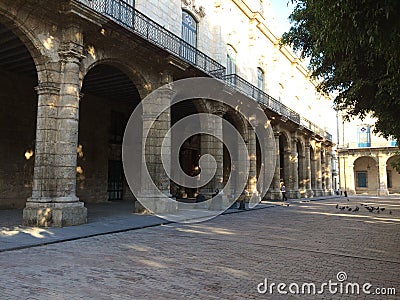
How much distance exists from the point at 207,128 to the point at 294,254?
10.3m

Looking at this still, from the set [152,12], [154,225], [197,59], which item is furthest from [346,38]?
[197,59]

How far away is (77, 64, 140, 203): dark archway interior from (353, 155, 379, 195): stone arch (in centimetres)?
3234

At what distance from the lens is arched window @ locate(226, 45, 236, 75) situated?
19516 millimetres

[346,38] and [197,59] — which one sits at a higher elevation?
[197,59]

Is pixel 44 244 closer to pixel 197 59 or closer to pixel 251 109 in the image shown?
pixel 197 59

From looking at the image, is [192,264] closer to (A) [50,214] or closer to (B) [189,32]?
(A) [50,214]

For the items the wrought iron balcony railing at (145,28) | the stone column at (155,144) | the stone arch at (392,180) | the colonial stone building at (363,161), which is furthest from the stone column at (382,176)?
the stone column at (155,144)

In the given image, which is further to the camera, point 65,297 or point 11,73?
point 11,73

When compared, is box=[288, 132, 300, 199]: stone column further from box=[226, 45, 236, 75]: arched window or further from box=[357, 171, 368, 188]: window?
box=[357, 171, 368, 188]: window

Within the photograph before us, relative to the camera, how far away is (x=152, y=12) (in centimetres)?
1362

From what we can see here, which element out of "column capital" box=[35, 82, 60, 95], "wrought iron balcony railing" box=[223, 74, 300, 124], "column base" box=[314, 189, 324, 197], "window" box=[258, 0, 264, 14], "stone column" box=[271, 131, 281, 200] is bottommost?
"column base" box=[314, 189, 324, 197]

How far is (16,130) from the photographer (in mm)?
13562

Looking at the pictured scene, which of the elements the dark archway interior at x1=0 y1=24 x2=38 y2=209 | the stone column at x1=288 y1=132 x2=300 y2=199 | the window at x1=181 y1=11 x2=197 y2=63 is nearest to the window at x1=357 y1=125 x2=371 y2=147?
the stone column at x1=288 y1=132 x2=300 y2=199

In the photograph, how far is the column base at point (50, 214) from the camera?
8461 mm
